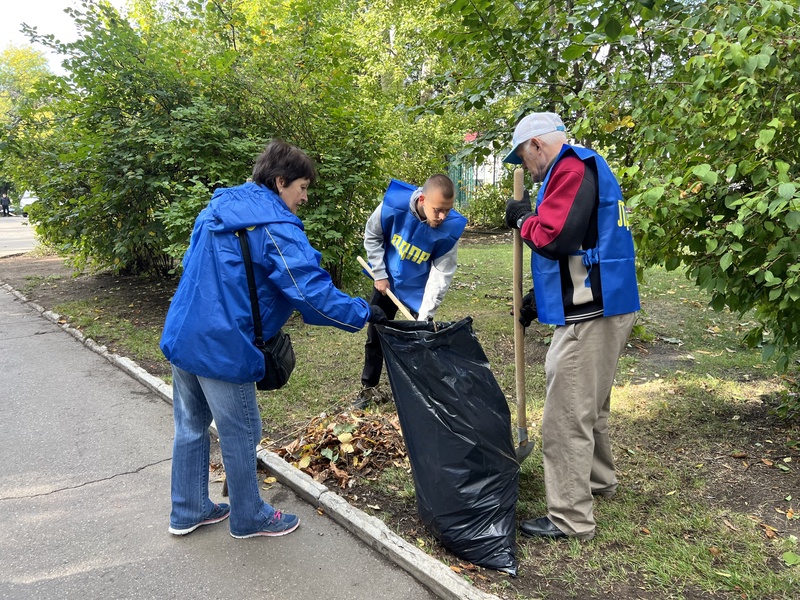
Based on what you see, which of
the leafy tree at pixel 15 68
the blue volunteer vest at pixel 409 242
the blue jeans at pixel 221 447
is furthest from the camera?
the leafy tree at pixel 15 68

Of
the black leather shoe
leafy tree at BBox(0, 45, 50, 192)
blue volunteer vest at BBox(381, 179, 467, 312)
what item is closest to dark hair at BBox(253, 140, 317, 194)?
blue volunteer vest at BBox(381, 179, 467, 312)

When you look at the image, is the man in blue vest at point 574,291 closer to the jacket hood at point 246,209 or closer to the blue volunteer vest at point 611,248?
the blue volunteer vest at point 611,248

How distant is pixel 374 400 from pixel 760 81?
10.2 ft

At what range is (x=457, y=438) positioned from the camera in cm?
263

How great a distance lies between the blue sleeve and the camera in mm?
2551

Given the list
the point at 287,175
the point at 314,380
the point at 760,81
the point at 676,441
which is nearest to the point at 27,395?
the point at 314,380

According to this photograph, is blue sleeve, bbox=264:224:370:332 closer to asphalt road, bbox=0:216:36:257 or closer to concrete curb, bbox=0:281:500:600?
concrete curb, bbox=0:281:500:600

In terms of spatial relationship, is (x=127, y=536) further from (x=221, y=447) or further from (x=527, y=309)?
(x=527, y=309)

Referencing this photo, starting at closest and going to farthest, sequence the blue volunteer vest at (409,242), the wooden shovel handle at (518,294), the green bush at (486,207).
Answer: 1. the wooden shovel handle at (518,294)
2. the blue volunteer vest at (409,242)
3. the green bush at (486,207)

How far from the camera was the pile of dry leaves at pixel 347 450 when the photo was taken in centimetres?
353

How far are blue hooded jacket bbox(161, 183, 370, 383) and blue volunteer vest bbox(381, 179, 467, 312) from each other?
4.64 ft

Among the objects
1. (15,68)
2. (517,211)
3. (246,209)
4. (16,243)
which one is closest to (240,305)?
(246,209)

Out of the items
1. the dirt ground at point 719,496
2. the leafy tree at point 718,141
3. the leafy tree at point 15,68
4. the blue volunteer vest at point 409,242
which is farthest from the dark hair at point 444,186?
the leafy tree at point 15,68

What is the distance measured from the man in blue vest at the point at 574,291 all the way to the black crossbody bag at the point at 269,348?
1217 mm
